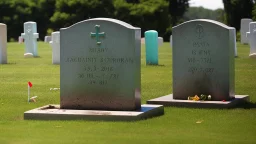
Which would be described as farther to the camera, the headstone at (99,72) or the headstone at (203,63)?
the headstone at (203,63)

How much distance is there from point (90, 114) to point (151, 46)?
12311mm

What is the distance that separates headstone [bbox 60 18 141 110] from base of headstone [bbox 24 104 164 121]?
0.25 m

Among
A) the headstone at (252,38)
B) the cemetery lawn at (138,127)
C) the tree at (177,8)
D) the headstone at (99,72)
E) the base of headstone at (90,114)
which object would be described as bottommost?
the cemetery lawn at (138,127)

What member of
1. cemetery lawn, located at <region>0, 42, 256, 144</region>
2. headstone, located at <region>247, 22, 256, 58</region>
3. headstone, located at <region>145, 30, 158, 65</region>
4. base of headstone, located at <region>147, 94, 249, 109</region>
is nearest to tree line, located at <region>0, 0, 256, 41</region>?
headstone, located at <region>247, 22, 256, 58</region>

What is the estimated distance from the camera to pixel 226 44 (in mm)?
13852

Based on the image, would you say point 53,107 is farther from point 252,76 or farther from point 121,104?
point 252,76

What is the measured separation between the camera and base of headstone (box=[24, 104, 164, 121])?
11742 millimetres

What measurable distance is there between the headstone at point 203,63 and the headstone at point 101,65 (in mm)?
1671

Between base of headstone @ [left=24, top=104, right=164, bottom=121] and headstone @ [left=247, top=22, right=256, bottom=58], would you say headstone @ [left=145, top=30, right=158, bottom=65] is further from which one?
base of headstone @ [left=24, top=104, right=164, bottom=121]

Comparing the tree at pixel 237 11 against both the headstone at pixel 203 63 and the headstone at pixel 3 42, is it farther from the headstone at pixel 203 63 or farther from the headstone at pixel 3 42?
the headstone at pixel 203 63

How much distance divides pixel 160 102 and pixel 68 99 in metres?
1.96

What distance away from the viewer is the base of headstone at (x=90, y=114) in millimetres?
11742

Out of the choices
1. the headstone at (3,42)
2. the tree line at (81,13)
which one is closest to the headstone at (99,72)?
the headstone at (3,42)

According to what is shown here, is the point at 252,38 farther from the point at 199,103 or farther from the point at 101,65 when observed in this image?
the point at 101,65
